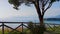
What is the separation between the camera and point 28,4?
12906mm

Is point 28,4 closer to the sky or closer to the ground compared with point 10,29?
closer to the sky

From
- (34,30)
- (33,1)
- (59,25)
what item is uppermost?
(33,1)

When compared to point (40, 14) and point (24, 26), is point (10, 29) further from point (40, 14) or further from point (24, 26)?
point (40, 14)

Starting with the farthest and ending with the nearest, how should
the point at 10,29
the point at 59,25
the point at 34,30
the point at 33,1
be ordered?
the point at 59,25 → the point at 33,1 → the point at 10,29 → the point at 34,30

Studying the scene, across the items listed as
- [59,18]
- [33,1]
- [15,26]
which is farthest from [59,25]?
[15,26]

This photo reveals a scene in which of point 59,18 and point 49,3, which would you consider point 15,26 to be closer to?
point 49,3

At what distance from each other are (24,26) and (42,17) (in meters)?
2.23

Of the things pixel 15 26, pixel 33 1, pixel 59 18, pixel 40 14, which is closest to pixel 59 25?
pixel 59 18

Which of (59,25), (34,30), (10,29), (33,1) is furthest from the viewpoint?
(59,25)

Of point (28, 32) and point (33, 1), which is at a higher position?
point (33, 1)

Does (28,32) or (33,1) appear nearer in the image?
(28,32)

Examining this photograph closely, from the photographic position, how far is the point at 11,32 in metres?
10.5

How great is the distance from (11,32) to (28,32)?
93 cm

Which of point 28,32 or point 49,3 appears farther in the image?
point 49,3
